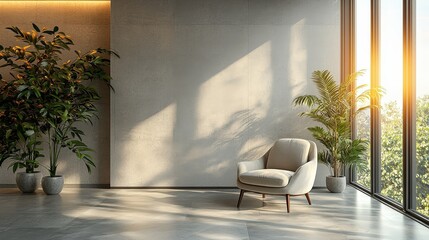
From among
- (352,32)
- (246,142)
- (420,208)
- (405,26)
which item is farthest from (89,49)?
(420,208)

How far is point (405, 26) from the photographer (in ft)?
16.7

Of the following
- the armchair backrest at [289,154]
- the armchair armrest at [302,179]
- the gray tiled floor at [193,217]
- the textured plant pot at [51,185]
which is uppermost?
the armchair backrest at [289,154]

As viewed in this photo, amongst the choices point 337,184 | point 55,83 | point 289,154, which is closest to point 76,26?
point 55,83

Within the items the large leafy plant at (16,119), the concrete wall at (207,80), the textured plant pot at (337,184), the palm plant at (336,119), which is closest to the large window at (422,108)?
the palm plant at (336,119)

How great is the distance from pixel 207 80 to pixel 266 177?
2218 millimetres

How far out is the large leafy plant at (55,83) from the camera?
6.45m

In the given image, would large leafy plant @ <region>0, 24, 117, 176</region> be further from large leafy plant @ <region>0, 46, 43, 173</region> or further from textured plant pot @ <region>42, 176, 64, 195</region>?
textured plant pot @ <region>42, 176, 64, 195</region>

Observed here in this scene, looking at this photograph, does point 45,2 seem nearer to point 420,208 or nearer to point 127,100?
point 127,100

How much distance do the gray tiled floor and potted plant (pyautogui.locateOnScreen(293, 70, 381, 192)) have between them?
1.39 ft

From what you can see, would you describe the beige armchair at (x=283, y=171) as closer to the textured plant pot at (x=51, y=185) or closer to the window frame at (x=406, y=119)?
the window frame at (x=406, y=119)

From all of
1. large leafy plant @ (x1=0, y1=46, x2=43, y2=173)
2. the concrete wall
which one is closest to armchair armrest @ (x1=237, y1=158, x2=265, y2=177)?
the concrete wall

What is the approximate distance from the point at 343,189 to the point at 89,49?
14.5 feet

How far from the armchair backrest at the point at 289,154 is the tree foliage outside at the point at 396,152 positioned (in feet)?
3.04

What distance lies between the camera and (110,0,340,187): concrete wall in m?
7.30
